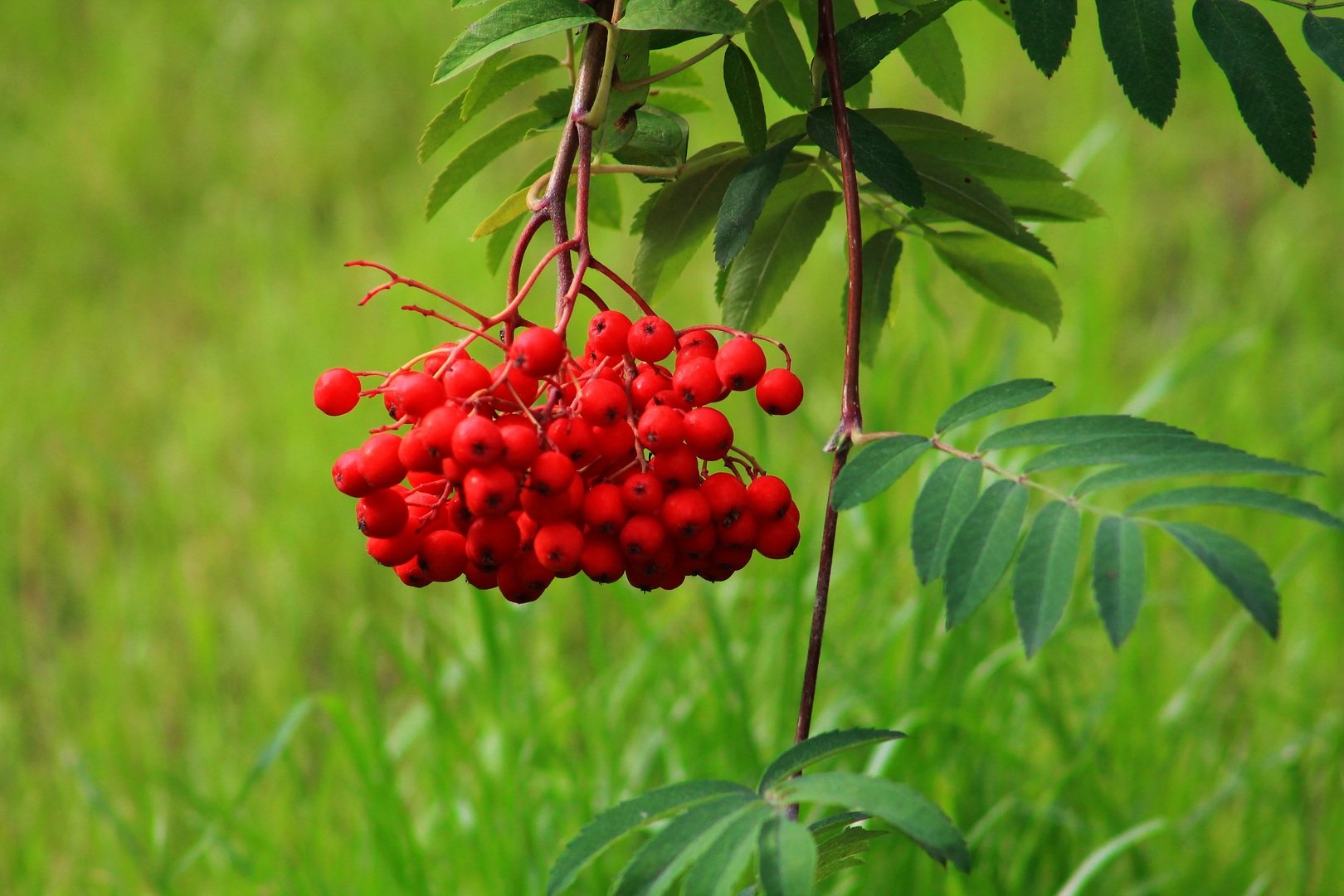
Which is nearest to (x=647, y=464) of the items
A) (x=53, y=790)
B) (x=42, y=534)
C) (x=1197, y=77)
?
(x=53, y=790)

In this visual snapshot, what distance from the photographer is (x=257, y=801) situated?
2.18 m

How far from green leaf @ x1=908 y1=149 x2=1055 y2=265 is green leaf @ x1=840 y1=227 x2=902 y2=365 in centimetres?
11

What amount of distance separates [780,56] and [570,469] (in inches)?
17.2

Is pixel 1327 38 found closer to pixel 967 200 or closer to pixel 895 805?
pixel 967 200

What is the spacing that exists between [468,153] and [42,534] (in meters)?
2.14

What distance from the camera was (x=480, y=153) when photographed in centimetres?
107

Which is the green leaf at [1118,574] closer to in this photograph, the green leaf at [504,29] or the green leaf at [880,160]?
the green leaf at [880,160]

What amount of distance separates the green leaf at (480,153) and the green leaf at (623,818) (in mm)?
512

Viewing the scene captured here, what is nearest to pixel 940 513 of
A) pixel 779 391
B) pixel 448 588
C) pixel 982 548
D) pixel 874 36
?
pixel 982 548

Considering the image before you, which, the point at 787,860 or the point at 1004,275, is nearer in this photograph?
the point at 787,860

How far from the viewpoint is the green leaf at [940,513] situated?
727mm

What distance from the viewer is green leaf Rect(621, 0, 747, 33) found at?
2.74 ft

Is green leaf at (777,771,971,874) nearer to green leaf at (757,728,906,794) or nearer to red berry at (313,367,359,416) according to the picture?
green leaf at (757,728,906,794)

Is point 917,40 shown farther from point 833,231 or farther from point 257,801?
point 257,801
